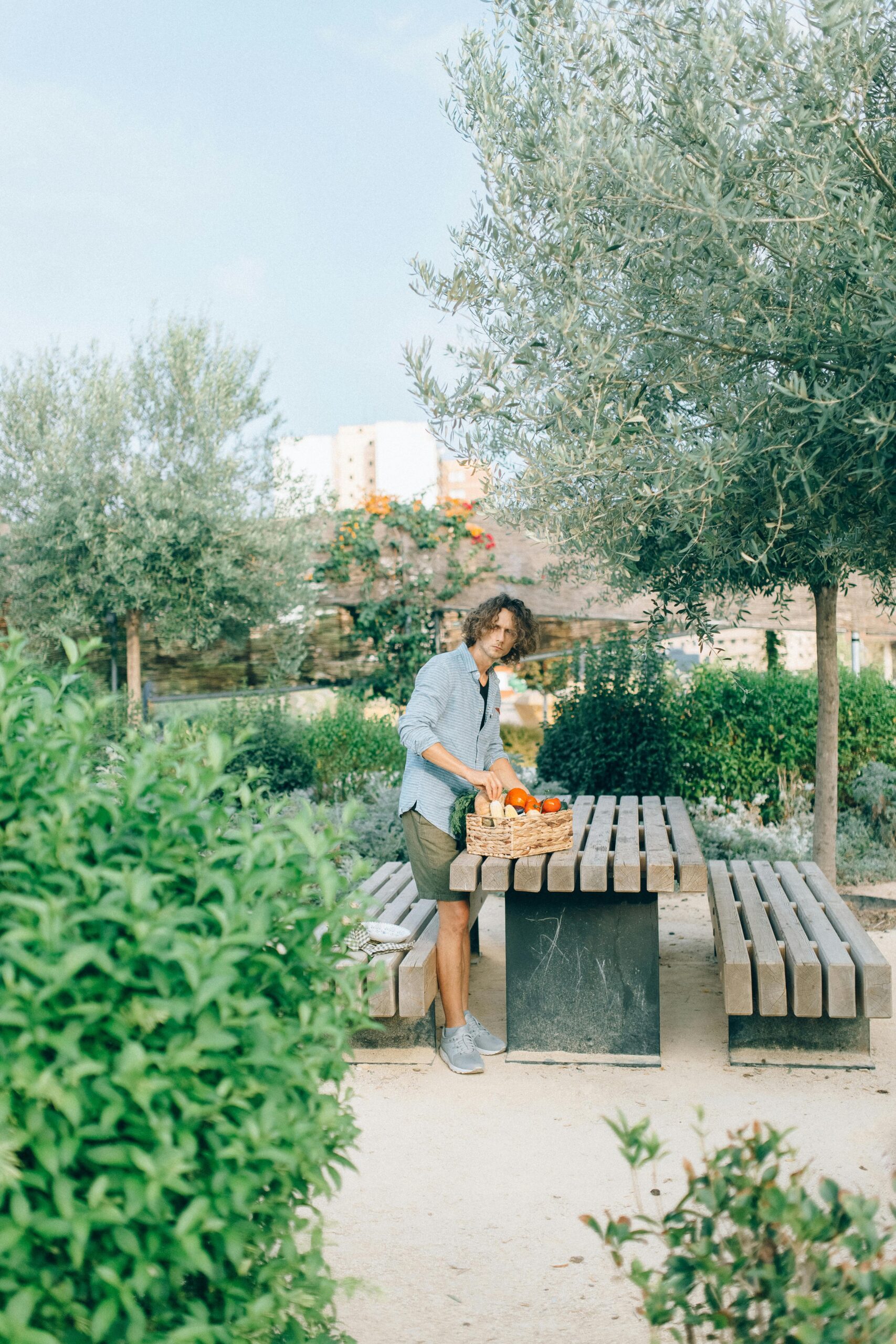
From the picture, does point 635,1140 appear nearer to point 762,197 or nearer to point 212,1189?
point 212,1189

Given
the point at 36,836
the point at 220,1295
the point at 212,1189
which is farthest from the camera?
the point at 220,1295

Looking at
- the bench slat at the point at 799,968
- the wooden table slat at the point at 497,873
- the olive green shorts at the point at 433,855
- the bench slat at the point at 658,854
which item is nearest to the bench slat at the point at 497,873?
Result: the wooden table slat at the point at 497,873

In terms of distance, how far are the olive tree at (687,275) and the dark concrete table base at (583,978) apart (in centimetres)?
155

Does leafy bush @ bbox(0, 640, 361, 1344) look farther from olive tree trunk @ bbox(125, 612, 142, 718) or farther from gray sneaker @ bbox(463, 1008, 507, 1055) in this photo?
olive tree trunk @ bbox(125, 612, 142, 718)

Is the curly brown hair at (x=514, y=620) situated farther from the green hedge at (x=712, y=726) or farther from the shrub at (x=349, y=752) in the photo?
the shrub at (x=349, y=752)

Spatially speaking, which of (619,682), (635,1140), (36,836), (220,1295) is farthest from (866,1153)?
(619,682)

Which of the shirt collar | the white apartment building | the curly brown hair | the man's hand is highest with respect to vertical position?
the white apartment building

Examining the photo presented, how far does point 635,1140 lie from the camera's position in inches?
62.3

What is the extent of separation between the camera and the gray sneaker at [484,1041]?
4438 millimetres

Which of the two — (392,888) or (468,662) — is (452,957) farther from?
(468,662)

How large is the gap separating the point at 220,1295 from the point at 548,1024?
282cm

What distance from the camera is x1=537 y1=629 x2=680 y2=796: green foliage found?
826 cm

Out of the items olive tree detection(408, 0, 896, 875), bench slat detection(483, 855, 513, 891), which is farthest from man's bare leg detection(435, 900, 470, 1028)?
olive tree detection(408, 0, 896, 875)

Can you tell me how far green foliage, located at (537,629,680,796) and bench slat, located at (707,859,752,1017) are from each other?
3.48m
